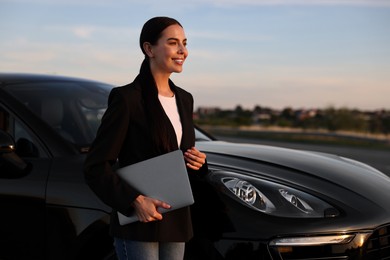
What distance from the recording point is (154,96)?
2.27 metres

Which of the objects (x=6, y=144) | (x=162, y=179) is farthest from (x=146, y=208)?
(x=6, y=144)

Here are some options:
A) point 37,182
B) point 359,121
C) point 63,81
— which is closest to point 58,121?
point 63,81

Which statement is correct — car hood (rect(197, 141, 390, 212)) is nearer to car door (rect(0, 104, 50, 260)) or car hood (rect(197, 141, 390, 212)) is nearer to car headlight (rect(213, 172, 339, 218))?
car headlight (rect(213, 172, 339, 218))

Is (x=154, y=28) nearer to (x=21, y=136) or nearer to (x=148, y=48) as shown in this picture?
(x=148, y=48)

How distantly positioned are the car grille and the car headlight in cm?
21

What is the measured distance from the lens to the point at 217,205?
2637 millimetres

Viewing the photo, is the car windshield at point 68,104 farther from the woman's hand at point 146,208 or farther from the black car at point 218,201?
the woman's hand at point 146,208

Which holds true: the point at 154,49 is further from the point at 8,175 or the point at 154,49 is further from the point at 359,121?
the point at 359,121

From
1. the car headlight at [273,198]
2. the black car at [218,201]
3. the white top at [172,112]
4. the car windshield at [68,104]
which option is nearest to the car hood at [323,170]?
the black car at [218,201]

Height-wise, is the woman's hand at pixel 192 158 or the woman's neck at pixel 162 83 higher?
the woman's neck at pixel 162 83

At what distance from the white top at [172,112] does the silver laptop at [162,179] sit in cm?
20

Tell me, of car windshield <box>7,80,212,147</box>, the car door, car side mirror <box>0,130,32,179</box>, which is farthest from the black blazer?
car windshield <box>7,80,212,147</box>

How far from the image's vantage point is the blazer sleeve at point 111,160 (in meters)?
2.13

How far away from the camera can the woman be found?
2150mm
